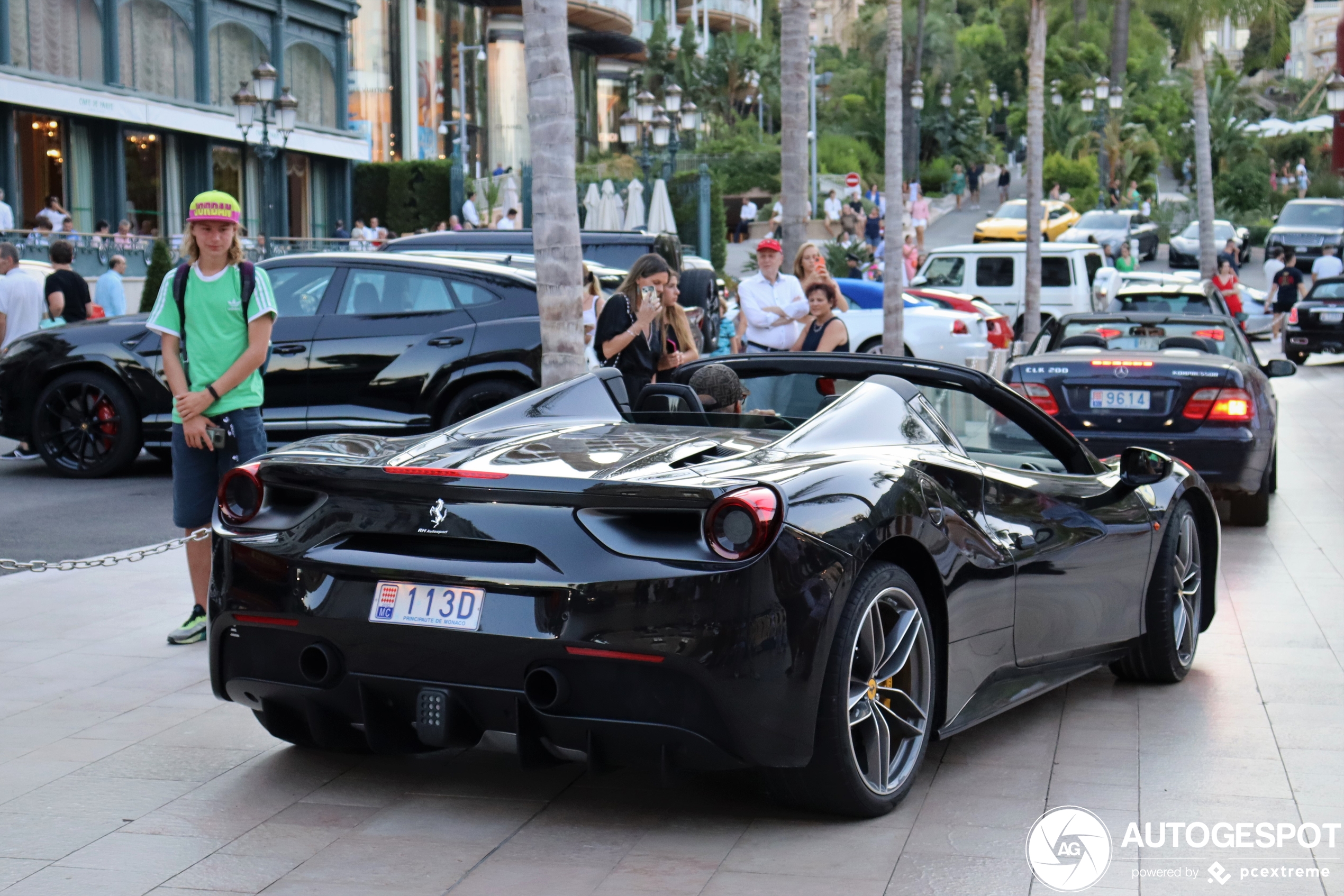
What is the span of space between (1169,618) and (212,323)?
157 inches

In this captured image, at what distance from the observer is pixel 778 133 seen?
234 ft

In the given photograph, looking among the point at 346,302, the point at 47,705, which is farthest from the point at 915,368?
the point at 346,302

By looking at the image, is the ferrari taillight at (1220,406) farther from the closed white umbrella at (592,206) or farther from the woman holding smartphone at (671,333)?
the closed white umbrella at (592,206)

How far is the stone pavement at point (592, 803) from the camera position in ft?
13.2

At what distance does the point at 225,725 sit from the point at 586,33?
64210 mm

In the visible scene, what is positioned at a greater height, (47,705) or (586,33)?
(586,33)

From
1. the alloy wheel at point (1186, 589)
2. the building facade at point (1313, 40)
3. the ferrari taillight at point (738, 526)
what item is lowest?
the alloy wheel at point (1186, 589)

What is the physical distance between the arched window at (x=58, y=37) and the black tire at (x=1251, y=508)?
28.0 metres

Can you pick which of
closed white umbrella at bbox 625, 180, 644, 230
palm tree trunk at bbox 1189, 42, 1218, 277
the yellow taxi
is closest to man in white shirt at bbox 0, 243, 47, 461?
closed white umbrella at bbox 625, 180, 644, 230

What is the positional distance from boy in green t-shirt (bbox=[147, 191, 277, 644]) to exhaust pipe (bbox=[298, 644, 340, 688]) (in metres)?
2.41

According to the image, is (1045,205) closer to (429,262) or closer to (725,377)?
(429,262)

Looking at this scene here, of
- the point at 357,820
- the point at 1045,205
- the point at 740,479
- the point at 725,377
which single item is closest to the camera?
the point at 740,479

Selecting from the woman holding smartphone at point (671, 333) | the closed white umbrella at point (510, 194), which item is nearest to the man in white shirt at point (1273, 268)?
the closed white umbrella at point (510, 194)

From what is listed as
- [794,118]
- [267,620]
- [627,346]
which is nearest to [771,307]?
[627,346]
